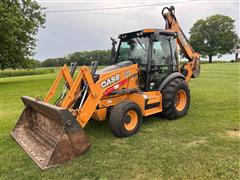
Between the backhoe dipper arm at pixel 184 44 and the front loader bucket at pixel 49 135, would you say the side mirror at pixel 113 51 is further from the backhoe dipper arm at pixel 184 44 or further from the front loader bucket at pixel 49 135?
the front loader bucket at pixel 49 135

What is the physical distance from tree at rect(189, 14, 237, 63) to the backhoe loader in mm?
46986

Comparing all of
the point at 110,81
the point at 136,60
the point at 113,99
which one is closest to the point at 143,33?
the point at 136,60

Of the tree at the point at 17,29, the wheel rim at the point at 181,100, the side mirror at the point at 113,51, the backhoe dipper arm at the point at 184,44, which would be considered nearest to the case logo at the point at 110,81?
the side mirror at the point at 113,51

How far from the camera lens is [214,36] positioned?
52.2 meters

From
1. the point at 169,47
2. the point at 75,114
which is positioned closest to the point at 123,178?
the point at 75,114

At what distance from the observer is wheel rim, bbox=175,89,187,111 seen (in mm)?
6000

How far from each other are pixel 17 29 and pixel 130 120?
55.4 ft

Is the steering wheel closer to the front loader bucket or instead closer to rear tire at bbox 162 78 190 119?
rear tire at bbox 162 78 190 119

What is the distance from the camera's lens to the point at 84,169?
3.45m

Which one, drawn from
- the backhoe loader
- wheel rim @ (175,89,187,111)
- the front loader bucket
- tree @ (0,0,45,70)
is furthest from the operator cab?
tree @ (0,0,45,70)

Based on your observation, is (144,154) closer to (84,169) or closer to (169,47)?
(84,169)

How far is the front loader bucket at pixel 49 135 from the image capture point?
352cm

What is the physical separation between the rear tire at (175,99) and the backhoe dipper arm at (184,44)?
115 cm

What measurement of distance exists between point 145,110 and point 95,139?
49.7 inches
